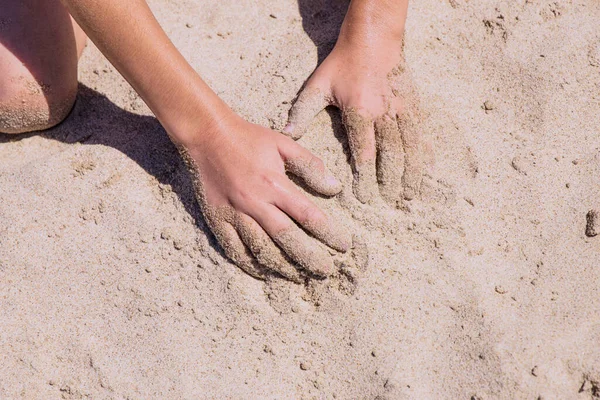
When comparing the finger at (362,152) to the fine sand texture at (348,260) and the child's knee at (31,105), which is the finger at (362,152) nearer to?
the fine sand texture at (348,260)

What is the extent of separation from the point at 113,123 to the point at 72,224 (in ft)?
Result: 1.42

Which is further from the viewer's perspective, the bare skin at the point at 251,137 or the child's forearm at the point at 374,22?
the child's forearm at the point at 374,22

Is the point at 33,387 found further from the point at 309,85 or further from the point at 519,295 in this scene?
the point at 519,295

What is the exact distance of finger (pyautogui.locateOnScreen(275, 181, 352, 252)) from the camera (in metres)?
1.72

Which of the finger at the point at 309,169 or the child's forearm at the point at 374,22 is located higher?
the child's forearm at the point at 374,22

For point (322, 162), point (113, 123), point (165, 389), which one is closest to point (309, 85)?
point (322, 162)

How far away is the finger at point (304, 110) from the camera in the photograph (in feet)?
6.17

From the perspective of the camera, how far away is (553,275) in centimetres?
172

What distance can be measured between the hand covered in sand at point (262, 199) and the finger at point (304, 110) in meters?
0.07

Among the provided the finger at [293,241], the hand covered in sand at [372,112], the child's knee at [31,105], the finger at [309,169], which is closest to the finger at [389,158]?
the hand covered in sand at [372,112]

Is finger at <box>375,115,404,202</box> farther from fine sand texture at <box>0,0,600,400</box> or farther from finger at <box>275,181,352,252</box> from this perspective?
finger at <box>275,181,352,252</box>

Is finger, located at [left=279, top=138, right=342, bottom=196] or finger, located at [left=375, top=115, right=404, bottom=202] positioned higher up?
finger, located at [left=375, top=115, right=404, bottom=202]

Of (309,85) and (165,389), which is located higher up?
(309,85)

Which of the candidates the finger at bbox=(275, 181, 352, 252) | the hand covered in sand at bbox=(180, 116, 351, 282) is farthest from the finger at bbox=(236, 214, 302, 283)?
the finger at bbox=(275, 181, 352, 252)
